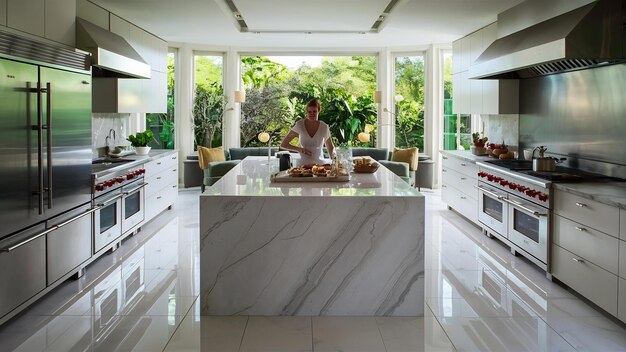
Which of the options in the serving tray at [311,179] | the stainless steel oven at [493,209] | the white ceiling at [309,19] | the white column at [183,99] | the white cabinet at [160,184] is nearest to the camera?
the serving tray at [311,179]

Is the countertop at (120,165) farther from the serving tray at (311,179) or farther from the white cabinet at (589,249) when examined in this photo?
the white cabinet at (589,249)

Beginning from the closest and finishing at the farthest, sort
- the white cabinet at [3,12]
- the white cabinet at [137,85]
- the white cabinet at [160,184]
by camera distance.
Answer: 1. the white cabinet at [3,12]
2. the white cabinet at [137,85]
3. the white cabinet at [160,184]

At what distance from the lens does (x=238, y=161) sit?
9.61 meters

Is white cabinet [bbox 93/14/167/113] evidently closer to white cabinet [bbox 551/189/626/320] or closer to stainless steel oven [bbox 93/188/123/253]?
stainless steel oven [bbox 93/188/123/253]

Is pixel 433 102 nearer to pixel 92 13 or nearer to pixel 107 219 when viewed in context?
pixel 92 13

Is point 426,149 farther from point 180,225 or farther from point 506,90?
point 180,225

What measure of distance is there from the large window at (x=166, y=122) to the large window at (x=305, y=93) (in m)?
1.50

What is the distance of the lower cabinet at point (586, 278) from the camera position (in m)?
4.06

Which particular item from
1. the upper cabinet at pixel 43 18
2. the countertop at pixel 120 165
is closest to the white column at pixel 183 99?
the countertop at pixel 120 165

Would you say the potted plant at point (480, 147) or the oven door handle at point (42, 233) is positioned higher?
the potted plant at point (480, 147)

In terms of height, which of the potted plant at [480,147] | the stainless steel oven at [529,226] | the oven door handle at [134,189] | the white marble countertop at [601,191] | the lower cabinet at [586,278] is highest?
the potted plant at [480,147]

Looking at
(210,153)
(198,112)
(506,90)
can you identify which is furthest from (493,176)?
(198,112)

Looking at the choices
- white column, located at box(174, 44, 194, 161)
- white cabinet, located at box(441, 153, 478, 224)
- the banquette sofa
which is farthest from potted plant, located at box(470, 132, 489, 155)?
white column, located at box(174, 44, 194, 161)

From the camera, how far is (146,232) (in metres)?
7.42
